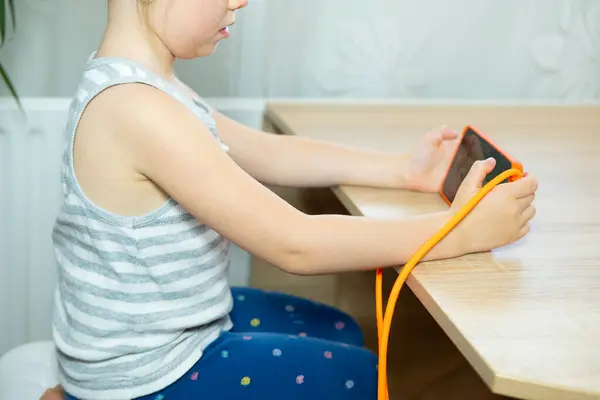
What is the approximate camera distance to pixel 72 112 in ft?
2.80

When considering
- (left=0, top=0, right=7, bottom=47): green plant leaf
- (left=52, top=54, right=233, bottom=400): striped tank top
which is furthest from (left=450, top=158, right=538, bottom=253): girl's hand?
(left=0, top=0, right=7, bottom=47): green plant leaf

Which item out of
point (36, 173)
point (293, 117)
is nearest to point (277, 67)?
point (293, 117)

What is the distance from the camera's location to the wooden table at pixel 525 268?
59 centimetres

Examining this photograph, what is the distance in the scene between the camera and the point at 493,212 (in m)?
0.81

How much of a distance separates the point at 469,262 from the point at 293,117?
1.88 feet

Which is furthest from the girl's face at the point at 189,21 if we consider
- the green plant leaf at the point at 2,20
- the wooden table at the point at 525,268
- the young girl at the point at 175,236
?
the green plant leaf at the point at 2,20

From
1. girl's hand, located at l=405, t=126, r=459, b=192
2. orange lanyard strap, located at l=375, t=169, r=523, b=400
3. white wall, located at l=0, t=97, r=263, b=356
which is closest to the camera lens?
orange lanyard strap, located at l=375, t=169, r=523, b=400

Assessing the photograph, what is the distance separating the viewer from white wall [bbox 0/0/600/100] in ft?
4.22

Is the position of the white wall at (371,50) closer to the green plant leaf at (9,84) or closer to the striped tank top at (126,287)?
the green plant leaf at (9,84)

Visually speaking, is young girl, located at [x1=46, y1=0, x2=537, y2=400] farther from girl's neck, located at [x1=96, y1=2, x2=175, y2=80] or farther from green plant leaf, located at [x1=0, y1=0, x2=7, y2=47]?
green plant leaf, located at [x1=0, y1=0, x2=7, y2=47]

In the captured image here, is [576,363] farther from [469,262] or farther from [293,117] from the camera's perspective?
[293,117]

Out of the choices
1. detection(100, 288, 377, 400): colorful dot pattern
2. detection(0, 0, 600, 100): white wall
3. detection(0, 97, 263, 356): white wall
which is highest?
detection(0, 0, 600, 100): white wall

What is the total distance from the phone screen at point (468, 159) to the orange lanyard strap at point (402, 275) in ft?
0.08

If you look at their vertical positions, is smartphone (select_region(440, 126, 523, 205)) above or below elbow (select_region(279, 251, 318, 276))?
above
